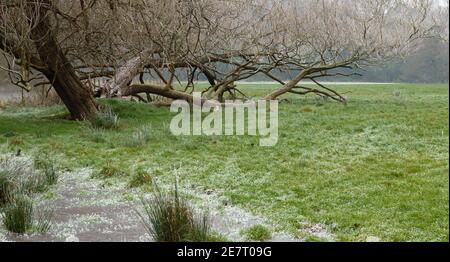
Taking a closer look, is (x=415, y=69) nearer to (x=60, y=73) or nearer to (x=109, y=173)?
(x=60, y=73)

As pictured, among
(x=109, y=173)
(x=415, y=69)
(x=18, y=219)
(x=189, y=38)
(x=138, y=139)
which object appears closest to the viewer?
(x=18, y=219)

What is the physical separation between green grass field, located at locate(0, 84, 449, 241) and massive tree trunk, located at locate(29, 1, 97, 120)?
0.61 metres

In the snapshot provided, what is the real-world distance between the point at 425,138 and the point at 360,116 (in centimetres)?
398

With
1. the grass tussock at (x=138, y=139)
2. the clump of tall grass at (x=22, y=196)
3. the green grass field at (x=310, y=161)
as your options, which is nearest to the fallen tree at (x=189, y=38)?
the green grass field at (x=310, y=161)

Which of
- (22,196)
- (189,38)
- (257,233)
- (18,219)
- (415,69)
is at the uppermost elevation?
(189,38)

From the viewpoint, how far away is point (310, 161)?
8.39 m

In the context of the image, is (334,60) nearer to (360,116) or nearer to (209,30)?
(360,116)

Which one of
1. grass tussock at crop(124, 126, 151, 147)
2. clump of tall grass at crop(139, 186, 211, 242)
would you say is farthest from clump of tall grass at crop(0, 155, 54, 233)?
grass tussock at crop(124, 126, 151, 147)

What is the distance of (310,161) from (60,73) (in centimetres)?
667

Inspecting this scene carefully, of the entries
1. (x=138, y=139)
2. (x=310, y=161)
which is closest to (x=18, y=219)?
(x=310, y=161)

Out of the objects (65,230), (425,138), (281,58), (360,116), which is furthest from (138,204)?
(281,58)

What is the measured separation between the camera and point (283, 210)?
580cm

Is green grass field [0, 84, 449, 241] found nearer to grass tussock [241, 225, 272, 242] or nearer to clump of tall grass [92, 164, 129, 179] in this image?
grass tussock [241, 225, 272, 242]

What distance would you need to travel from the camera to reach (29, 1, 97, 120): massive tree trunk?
11.5 m
